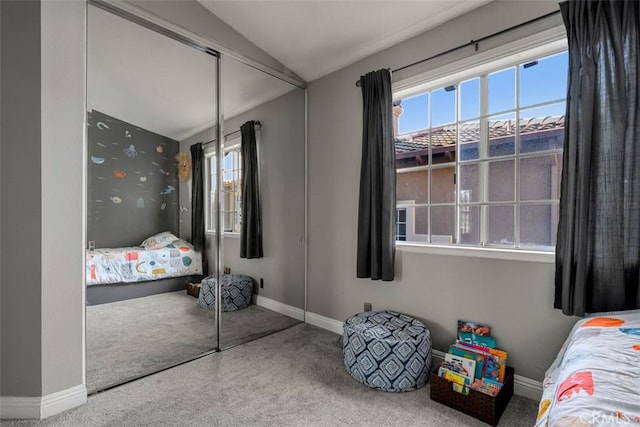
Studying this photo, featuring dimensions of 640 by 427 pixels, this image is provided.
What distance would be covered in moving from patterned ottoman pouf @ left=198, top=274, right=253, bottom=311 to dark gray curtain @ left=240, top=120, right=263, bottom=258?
223 millimetres

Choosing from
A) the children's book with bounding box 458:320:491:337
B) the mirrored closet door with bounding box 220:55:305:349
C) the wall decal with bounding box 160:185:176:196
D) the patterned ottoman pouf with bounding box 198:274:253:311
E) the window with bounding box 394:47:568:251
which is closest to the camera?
the window with bounding box 394:47:568:251

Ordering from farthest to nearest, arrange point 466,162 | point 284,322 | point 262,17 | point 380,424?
1. point 284,322
2. point 262,17
3. point 466,162
4. point 380,424

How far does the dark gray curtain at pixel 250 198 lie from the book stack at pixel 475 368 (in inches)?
70.1

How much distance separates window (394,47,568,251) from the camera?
1.89 meters

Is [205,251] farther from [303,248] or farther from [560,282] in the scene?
[560,282]

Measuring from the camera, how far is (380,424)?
5.35 feet

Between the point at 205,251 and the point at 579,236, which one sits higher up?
the point at 579,236

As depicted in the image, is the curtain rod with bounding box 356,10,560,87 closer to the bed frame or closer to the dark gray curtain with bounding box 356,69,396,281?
the dark gray curtain with bounding box 356,69,396,281

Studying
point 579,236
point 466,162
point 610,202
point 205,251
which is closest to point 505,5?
point 466,162

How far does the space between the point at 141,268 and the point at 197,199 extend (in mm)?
645

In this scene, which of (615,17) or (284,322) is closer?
(615,17)

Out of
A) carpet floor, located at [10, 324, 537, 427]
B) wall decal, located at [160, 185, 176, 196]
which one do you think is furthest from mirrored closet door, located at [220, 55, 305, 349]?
carpet floor, located at [10, 324, 537, 427]

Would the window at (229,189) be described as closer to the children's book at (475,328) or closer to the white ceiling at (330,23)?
the white ceiling at (330,23)

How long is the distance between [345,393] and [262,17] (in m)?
2.89
